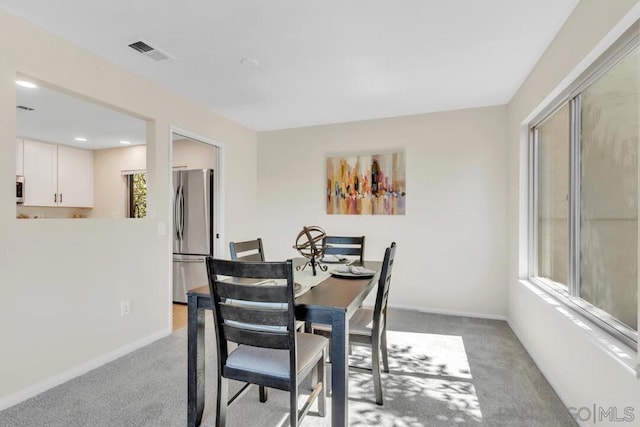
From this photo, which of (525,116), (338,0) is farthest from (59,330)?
(525,116)

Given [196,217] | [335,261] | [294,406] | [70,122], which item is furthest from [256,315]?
[70,122]

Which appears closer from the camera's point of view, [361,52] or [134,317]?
[361,52]

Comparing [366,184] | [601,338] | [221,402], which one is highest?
[366,184]

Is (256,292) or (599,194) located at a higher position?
(599,194)

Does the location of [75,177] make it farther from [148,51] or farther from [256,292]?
[256,292]

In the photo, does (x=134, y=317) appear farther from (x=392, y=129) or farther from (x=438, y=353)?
(x=392, y=129)

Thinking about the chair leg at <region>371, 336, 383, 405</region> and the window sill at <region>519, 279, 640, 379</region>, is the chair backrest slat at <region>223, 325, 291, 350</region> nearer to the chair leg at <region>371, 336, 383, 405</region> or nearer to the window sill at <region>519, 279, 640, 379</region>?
the chair leg at <region>371, 336, 383, 405</region>

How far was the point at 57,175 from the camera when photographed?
206 inches

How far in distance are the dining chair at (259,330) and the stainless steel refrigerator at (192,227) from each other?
278 centimetres

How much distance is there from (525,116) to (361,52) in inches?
63.4

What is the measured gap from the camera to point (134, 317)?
2916 mm

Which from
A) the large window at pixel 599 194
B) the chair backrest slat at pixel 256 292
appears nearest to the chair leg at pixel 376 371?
the chair backrest slat at pixel 256 292

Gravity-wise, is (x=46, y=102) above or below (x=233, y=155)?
above

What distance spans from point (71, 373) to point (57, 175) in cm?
409
